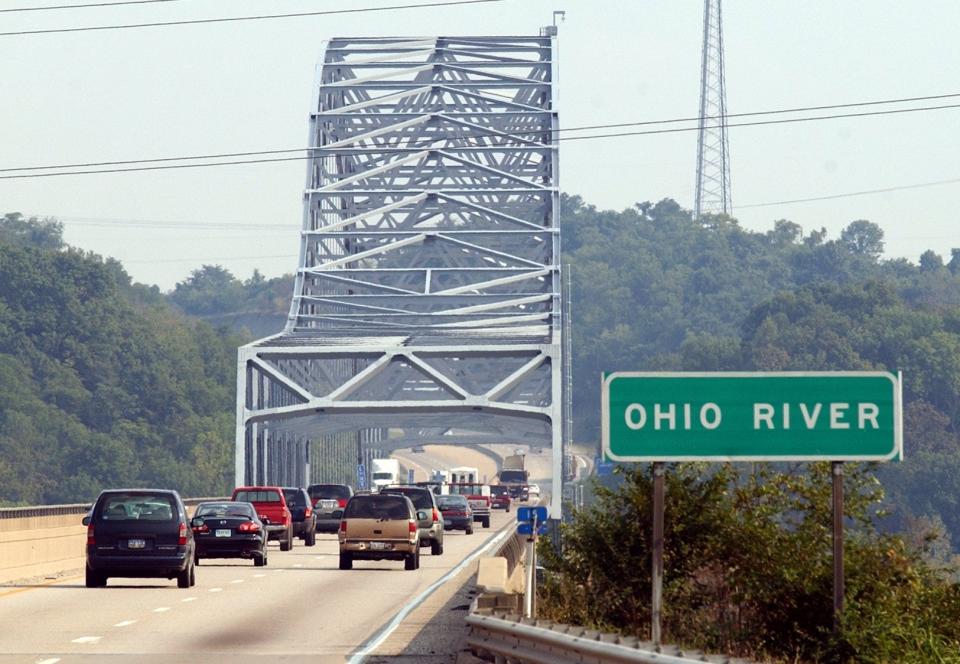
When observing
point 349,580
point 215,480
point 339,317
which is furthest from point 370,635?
point 215,480

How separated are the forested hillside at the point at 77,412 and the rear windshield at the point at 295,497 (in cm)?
11347

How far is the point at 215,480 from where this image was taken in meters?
188

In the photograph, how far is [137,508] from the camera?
32594mm

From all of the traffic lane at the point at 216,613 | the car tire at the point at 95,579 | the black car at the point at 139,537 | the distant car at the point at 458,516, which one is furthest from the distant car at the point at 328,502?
the black car at the point at 139,537

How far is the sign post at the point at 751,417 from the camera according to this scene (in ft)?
57.3

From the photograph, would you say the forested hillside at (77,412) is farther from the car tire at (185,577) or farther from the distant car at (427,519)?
the car tire at (185,577)

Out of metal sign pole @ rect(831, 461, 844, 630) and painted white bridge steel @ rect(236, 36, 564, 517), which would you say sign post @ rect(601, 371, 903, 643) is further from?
painted white bridge steel @ rect(236, 36, 564, 517)

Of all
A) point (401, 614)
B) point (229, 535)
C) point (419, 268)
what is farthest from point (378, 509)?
point (419, 268)

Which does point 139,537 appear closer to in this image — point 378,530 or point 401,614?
point 401,614

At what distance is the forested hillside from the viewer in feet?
571

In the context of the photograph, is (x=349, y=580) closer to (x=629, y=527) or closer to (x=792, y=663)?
(x=629, y=527)

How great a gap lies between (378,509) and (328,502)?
1011 inches

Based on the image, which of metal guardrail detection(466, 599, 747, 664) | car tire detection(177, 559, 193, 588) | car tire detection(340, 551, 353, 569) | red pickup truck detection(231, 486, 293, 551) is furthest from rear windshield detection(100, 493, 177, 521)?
red pickup truck detection(231, 486, 293, 551)

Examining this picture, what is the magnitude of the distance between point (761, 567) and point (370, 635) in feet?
15.9
